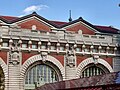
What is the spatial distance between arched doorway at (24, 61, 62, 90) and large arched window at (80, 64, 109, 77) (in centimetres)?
449

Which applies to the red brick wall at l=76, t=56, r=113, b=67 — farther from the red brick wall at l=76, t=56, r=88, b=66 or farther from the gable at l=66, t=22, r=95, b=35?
the gable at l=66, t=22, r=95, b=35

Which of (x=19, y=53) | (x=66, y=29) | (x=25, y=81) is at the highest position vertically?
(x=66, y=29)

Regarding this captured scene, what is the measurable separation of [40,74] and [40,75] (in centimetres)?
15

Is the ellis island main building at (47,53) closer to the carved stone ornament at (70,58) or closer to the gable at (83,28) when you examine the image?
the carved stone ornament at (70,58)

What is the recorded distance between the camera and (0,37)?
4422cm

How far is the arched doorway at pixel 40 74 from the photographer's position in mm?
46312

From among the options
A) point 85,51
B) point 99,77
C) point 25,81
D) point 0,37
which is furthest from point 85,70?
point 99,77

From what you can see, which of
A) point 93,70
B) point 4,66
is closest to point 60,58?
point 93,70

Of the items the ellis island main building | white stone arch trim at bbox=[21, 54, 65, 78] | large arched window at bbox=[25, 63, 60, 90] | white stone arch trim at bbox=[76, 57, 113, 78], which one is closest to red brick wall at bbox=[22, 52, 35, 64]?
the ellis island main building

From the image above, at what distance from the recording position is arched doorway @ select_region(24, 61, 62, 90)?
152 ft

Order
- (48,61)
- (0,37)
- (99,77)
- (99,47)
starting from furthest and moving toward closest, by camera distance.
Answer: (99,47) → (48,61) → (0,37) → (99,77)

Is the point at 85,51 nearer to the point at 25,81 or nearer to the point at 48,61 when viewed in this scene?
the point at 48,61

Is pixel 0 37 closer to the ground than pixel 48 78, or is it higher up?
higher up

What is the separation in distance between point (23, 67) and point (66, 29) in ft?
36.1
